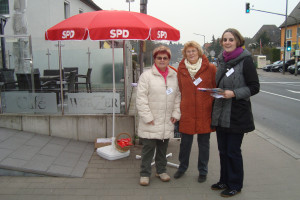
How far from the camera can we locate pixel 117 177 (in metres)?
4.18

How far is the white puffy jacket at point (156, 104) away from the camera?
3770mm

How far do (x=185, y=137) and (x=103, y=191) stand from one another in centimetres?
133

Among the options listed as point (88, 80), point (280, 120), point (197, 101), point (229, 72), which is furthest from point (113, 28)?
point (280, 120)

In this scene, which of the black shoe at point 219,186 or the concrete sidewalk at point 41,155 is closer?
the black shoe at point 219,186

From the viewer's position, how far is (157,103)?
3.80 metres

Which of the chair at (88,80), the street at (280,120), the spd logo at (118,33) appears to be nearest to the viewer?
the spd logo at (118,33)

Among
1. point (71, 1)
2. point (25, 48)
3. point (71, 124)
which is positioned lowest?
point (71, 124)

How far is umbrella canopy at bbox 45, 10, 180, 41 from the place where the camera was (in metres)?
4.09

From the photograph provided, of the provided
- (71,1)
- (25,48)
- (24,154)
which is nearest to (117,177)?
(24,154)

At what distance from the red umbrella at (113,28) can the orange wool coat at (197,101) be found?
85 centimetres

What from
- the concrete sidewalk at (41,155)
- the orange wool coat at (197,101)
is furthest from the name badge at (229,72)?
the concrete sidewalk at (41,155)

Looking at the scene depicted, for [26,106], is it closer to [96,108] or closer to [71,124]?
[71,124]

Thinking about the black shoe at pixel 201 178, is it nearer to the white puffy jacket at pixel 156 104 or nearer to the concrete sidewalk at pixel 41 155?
the white puffy jacket at pixel 156 104

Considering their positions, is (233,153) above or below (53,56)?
below
